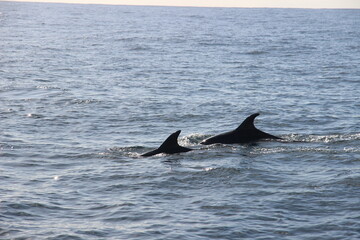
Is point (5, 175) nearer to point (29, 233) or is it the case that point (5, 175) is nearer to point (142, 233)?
point (29, 233)

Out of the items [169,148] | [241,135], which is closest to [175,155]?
[169,148]

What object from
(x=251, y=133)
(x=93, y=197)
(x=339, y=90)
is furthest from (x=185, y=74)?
(x=93, y=197)

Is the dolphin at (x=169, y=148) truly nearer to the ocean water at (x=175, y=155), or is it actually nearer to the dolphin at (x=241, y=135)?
the ocean water at (x=175, y=155)

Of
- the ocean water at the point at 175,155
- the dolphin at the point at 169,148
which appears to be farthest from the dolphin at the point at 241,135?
the dolphin at the point at 169,148

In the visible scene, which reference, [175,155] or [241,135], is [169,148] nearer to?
[175,155]

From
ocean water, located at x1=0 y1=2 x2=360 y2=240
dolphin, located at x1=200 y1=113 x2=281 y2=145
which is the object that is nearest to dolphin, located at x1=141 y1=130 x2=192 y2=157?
→ ocean water, located at x1=0 y1=2 x2=360 y2=240

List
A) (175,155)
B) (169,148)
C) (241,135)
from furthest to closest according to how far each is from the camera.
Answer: (241,135), (169,148), (175,155)

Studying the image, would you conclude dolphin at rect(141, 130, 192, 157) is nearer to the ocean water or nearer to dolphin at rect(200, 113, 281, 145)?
the ocean water

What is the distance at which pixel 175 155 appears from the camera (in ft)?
61.8

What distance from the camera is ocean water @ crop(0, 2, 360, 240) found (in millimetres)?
13703

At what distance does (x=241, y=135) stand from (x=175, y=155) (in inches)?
102

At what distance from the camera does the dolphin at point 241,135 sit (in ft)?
66.8

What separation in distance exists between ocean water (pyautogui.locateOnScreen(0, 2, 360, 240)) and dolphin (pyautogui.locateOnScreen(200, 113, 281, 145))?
0.44 m

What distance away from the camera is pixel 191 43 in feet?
205
